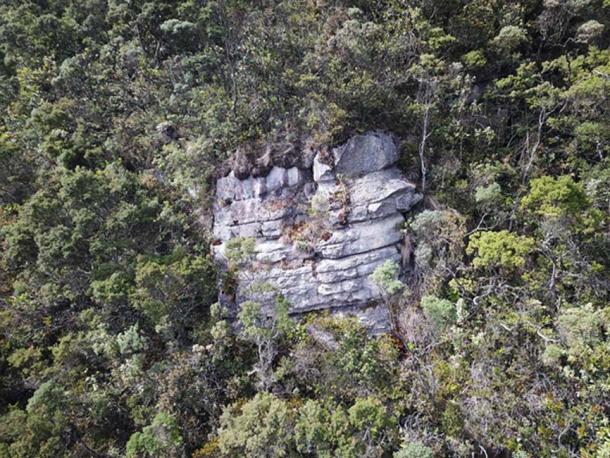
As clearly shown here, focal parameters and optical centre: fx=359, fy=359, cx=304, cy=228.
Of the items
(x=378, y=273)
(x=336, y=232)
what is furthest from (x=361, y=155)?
(x=378, y=273)

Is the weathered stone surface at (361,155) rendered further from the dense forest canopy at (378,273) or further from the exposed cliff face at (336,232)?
the dense forest canopy at (378,273)

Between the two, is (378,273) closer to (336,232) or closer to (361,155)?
(336,232)

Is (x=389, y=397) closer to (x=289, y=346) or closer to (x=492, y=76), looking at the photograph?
(x=289, y=346)

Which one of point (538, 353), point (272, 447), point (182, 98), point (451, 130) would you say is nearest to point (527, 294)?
point (538, 353)

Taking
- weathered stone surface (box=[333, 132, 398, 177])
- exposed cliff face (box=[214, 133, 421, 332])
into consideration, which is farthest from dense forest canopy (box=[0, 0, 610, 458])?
exposed cliff face (box=[214, 133, 421, 332])

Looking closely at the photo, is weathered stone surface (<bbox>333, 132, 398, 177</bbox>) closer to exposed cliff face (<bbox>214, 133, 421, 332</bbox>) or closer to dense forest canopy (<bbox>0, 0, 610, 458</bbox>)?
exposed cliff face (<bbox>214, 133, 421, 332</bbox>)
